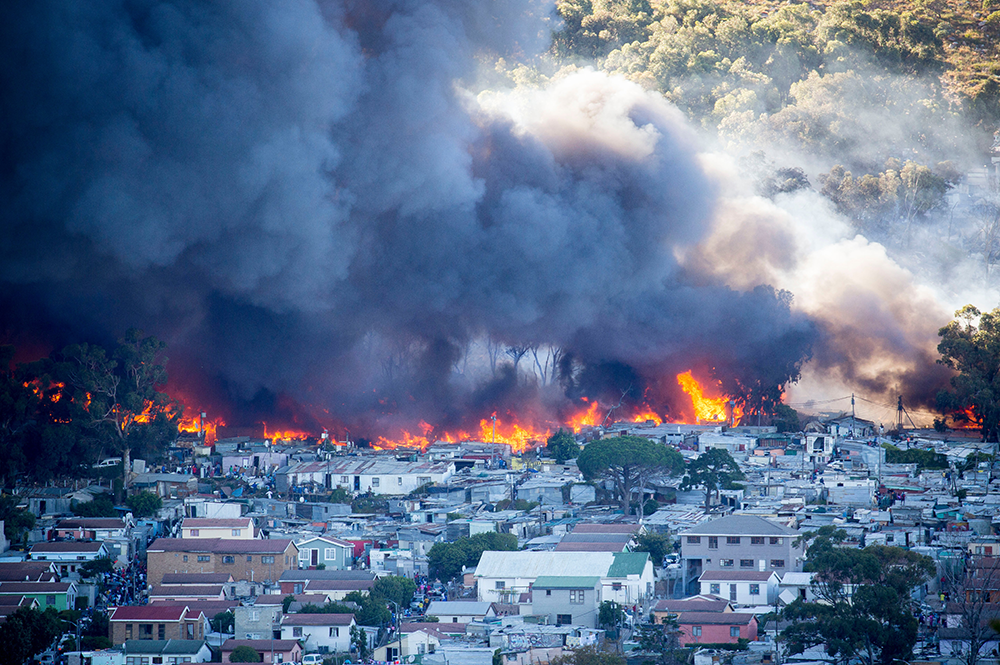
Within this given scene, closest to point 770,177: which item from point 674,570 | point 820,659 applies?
point 674,570

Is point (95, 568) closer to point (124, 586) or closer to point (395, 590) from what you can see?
point (124, 586)

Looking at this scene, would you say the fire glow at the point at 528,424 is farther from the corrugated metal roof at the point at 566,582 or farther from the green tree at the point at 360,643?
the green tree at the point at 360,643

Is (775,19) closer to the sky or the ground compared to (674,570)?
closer to the sky

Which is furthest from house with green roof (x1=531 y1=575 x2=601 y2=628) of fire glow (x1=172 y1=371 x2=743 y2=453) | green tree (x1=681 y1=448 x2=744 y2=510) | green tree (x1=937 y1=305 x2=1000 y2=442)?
green tree (x1=937 y1=305 x2=1000 y2=442)

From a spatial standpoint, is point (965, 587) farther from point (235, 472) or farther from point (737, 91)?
point (737, 91)

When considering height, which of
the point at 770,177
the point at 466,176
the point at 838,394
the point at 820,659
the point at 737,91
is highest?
the point at 737,91

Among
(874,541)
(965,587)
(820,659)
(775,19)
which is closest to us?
(820,659)

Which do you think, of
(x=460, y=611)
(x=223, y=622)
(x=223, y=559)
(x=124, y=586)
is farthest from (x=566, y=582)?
(x=124, y=586)
